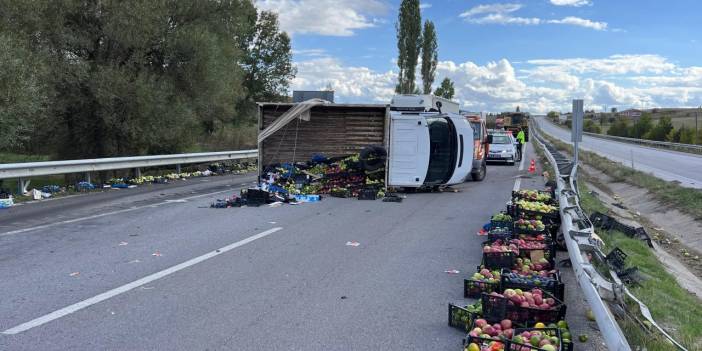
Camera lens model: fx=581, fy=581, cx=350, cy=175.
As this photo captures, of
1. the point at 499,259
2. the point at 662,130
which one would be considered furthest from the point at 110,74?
the point at 662,130

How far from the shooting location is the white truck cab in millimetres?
15320

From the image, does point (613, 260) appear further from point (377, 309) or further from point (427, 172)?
point (427, 172)

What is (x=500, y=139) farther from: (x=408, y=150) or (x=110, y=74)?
(x=110, y=74)

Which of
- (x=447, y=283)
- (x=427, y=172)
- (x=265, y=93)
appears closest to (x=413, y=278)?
(x=447, y=283)

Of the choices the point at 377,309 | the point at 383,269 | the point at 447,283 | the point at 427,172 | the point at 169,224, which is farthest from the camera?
the point at 427,172

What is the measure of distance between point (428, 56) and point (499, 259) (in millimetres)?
55779

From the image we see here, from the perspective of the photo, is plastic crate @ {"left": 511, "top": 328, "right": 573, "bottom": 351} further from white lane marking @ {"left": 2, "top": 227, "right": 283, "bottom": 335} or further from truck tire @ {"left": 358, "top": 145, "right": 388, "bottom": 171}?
truck tire @ {"left": 358, "top": 145, "right": 388, "bottom": 171}

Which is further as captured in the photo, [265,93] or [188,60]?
[265,93]

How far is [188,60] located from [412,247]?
17.6m

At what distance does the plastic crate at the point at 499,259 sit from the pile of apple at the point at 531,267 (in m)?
0.09

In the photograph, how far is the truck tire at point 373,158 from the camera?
15.6 meters

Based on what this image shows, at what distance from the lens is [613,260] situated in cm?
676

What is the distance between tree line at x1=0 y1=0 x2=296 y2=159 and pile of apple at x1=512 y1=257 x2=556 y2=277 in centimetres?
1370

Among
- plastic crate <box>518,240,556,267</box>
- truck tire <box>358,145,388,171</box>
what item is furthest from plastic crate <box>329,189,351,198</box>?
plastic crate <box>518,240,556,267</box>
